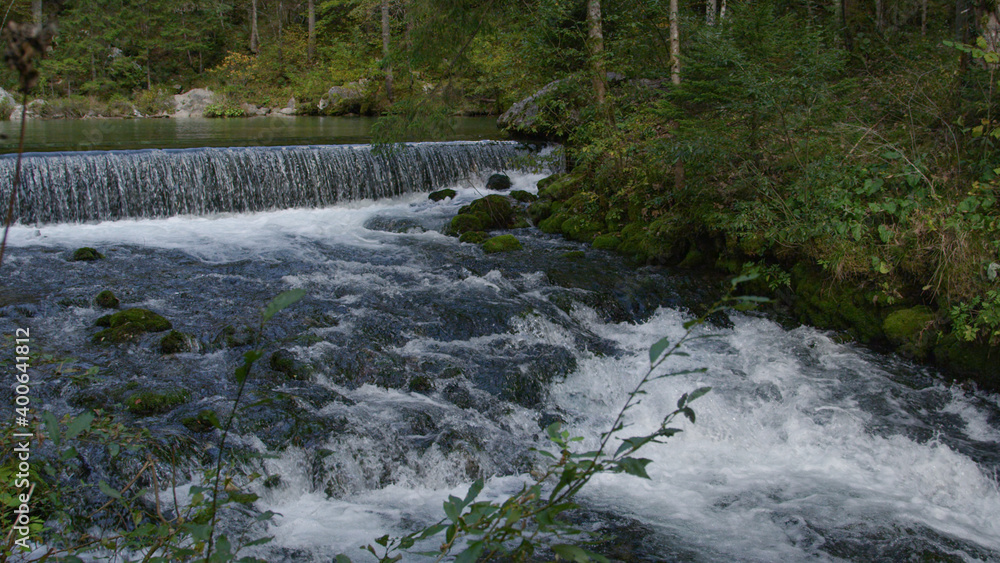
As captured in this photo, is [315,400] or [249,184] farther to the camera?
[249,184]

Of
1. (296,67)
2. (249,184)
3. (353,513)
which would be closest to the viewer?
(353,513)

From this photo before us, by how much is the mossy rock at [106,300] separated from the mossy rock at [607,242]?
6.27m

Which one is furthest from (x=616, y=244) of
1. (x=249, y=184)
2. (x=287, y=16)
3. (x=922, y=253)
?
(x=287, y=16)

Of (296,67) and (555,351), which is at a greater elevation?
(296,67)

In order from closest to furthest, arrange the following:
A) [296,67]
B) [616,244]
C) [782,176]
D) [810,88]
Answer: [810,88] → [782,176] → [616,244] → [296,67]

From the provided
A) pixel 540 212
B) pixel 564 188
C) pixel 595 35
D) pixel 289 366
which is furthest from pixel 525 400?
pixel 564 188

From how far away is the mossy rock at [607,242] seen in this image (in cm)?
965

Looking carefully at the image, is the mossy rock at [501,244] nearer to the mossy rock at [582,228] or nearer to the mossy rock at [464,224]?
the mossy rock at [464,224]

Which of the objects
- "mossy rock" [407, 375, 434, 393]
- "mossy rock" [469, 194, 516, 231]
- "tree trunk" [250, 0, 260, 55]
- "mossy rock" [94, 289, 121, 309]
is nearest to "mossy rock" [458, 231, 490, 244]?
"mossy rock" [469, 194, 516, 231]

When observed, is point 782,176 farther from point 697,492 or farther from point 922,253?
point 697,492

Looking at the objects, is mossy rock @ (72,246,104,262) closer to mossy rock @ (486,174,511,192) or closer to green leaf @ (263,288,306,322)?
mossy rock @ (486,174,511,192)

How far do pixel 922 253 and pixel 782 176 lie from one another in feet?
6.06

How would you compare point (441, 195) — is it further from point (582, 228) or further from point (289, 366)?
point (289, 366)

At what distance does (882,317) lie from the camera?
650cm
